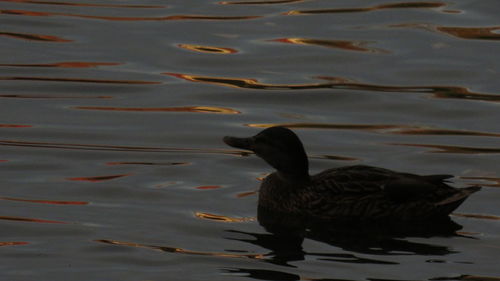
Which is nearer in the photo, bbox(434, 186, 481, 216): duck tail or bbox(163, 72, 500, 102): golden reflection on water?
bbox(434, 186, 481, 216): duck tail

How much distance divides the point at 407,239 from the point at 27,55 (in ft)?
27.4

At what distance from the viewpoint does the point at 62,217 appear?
13250mm

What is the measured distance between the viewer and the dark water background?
12195 millimetres

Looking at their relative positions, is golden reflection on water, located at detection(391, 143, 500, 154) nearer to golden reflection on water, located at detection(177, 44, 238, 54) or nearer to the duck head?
the duck head

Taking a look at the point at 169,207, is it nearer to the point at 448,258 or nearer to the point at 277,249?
the point at 277,249

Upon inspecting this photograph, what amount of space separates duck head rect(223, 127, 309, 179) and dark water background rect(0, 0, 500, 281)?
41 cm

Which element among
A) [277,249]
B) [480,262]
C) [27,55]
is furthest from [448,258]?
[27,55]

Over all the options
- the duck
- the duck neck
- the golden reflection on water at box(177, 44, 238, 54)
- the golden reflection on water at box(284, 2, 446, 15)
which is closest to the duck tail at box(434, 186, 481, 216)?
the duck

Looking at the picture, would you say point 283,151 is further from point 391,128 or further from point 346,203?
point 391,128

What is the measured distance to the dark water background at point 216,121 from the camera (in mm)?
12195

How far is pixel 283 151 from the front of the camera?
45.8ft

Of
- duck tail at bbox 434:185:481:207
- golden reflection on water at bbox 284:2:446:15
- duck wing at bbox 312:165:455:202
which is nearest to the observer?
duck tail at bbox 434:185:481:207

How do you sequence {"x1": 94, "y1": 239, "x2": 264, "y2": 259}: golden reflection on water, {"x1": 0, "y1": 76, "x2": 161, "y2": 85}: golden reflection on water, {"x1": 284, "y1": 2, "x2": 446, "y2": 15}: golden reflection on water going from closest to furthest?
{"x1": 94, "y1": 239, "x2": 264, "y2": 259}: golden reflection on water < {"x1": 0, "y1": 76, "x2": 161, "y2": 85}: golden reflection on water < {"x1": 284, "y1": 2, "x2": 446, "y2": 15}: golden reflection on water

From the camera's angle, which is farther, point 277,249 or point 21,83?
point 21,83
